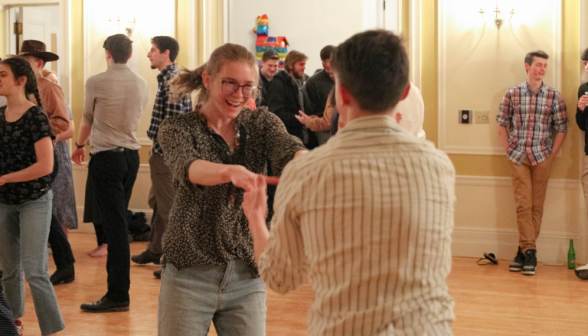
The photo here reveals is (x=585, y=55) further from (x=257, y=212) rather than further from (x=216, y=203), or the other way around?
(x=257, y=212)

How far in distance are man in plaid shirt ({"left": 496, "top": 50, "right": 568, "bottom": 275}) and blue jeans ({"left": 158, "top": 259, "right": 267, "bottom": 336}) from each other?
3.91 m

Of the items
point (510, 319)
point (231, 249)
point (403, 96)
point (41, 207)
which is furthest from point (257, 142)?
point (510, 319)

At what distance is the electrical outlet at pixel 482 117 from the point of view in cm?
564

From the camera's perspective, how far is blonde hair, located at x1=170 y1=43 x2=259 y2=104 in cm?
175

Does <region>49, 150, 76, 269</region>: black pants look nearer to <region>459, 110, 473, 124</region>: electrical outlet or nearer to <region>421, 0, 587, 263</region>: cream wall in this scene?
<region>421, 0, 587, 263</region>: cream wall

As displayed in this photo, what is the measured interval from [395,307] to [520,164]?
15.1 ft

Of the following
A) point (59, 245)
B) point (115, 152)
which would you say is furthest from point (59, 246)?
point (115, 152)

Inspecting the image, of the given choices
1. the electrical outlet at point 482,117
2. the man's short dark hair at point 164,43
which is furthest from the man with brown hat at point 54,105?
the electrical outlet at point 482,117

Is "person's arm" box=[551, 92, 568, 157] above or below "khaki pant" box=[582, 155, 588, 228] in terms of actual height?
above

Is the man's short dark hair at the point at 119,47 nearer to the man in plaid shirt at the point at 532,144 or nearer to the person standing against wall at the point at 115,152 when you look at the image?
the person standing against wall at the point at 115,152

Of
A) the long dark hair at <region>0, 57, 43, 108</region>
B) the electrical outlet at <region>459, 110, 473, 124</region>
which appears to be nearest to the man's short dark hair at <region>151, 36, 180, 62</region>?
the long dark hair at <region>0, 57, 43, 108</region>

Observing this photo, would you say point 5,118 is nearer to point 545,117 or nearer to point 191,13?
point 191,13

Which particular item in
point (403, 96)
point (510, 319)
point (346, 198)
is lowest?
point (510, 319)

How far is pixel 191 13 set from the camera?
632 cm
